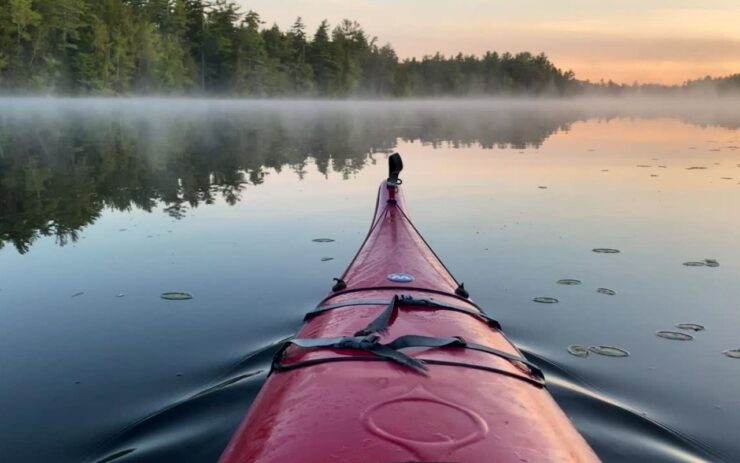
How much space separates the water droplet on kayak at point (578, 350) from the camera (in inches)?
183

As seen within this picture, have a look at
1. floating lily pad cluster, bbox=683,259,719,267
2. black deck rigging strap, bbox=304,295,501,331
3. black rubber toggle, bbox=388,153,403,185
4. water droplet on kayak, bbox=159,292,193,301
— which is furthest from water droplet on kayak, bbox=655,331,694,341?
water droplet on kayak, bbox=159,292,193,301

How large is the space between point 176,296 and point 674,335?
4410mm

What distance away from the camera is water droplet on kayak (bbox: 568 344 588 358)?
15.3 feet

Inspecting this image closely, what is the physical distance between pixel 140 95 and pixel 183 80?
5383 millimetres

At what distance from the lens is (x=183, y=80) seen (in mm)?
66688

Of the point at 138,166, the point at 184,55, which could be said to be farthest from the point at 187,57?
the point at 138,166

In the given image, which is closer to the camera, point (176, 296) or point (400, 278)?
point (400, 278)

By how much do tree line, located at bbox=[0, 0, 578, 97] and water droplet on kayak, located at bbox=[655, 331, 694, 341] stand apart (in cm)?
5425

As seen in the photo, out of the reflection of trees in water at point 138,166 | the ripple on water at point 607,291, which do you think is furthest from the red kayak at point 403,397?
the reflection of trees in water at point 138,166

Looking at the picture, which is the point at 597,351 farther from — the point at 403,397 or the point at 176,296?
the point at 176,296

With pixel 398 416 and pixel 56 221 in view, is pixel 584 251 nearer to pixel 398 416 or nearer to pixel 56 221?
pixel 398 416

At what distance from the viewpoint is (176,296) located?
5738 millimetres

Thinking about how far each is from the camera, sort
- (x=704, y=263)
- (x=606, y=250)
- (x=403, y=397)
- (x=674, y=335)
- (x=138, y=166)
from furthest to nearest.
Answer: (x=138, y=166) → (x=606, y=250) → (x=704, y=263) → (x=674, y=335) → (x=403, y=397)

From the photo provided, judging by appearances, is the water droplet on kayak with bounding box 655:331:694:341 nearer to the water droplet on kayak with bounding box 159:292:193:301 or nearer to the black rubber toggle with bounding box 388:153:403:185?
the black rubber toggle with bounding box 388:153:403:185
